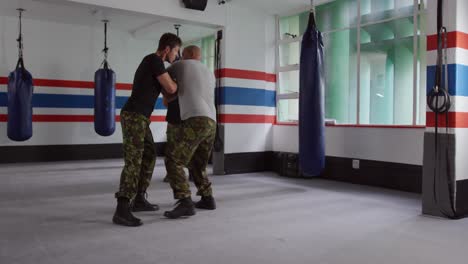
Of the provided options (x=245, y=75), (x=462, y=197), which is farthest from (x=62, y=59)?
(x=462, y=197)

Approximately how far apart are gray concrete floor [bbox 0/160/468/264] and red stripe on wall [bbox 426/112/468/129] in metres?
0.95

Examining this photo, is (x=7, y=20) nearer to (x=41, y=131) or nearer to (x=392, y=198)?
(x=41, y=131)

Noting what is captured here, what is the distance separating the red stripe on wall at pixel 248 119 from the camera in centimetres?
738

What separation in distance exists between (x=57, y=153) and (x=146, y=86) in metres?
6.69

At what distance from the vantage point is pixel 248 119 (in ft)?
25.1

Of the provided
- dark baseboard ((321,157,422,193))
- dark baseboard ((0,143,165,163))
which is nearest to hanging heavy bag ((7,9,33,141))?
dark baseboard ((0,143,165,163))

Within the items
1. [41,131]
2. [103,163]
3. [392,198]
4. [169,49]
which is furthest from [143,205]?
[41,131]

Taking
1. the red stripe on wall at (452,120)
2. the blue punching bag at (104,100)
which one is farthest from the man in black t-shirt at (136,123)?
the blue punching bag at (104,100)

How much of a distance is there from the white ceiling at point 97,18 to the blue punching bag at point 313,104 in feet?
9.56

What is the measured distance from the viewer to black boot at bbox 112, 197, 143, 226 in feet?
12.1

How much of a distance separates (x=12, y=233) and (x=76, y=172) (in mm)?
4215

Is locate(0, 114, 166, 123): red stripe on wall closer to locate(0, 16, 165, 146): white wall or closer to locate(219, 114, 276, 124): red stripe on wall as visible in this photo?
locate(0, 16, 165, 146): white wall

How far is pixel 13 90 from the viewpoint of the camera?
26.2 feet

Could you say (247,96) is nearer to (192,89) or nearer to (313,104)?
(313,104)
